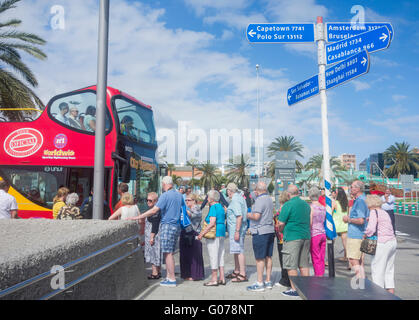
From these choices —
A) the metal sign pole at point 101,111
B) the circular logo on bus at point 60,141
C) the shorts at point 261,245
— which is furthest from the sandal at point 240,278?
the circular logo on bus at point 60,141

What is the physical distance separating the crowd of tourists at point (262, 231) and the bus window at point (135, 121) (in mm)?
2076

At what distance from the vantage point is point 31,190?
812cm

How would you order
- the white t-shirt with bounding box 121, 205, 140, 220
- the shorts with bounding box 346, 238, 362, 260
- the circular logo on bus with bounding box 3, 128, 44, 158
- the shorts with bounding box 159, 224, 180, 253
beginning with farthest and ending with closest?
the circular logo on bus with bounding box 3, 128, 44, 158 → the white t-shirt with bounding box 121, 205, 140, 220 → the shorts with bounding box 159, 224, 180, 253 → the shorts with bounding box 346, 238, 362, 260

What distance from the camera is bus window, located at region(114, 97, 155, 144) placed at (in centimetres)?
865

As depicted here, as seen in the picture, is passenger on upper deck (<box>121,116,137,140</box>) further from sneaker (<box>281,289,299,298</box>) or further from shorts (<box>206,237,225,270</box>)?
sneaker (<box>281,289,299,298</box>)

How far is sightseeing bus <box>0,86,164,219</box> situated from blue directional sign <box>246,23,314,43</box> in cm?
411

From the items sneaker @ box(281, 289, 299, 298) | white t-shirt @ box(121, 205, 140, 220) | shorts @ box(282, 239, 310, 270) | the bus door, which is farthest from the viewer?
the bus door

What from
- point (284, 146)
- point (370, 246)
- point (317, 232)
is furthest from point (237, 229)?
point (284, 146)

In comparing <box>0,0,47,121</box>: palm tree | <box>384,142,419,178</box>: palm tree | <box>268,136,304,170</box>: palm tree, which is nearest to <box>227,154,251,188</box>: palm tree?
<box>268,136,304,170</box>: palm tree

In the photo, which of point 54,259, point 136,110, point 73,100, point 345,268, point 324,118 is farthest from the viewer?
point 136,110

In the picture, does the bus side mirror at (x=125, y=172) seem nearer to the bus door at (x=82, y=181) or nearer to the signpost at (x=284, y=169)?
the bus door at (x=82, y=181)
